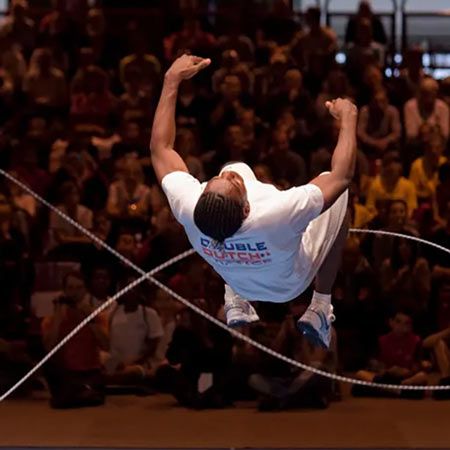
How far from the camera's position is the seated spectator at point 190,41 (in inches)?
533

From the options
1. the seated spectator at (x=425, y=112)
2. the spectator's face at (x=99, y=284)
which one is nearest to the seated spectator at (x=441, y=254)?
the seated spectator at (x=425, y=112)

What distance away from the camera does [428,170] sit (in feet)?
39.4

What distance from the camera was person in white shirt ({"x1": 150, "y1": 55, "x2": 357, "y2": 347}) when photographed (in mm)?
6152

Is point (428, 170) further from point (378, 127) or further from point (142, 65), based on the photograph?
point (142, 65)

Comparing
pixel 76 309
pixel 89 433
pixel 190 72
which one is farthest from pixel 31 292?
pixel 190 72

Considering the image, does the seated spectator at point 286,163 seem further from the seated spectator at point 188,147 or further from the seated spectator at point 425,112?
the seated spectator at point 425,112

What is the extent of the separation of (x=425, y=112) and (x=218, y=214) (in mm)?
7116

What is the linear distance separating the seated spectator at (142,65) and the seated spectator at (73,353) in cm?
315

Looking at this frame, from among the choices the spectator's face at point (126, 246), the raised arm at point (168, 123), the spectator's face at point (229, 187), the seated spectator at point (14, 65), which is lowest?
the spectator's face at point (126, 246)

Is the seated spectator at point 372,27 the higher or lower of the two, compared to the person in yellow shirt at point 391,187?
higher

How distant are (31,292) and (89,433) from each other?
1964 millimetres

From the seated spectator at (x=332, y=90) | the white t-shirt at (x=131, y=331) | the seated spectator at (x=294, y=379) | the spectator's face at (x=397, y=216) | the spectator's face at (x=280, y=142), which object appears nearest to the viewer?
the seated spectator at (x=294, y=379)

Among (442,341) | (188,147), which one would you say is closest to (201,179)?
(188,147)

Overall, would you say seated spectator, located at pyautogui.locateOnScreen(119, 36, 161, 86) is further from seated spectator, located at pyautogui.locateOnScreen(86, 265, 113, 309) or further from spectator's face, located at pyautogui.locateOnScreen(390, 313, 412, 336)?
spectator's face, located at pyautogui.locateOnScreen(390, 313, 412, 336)
